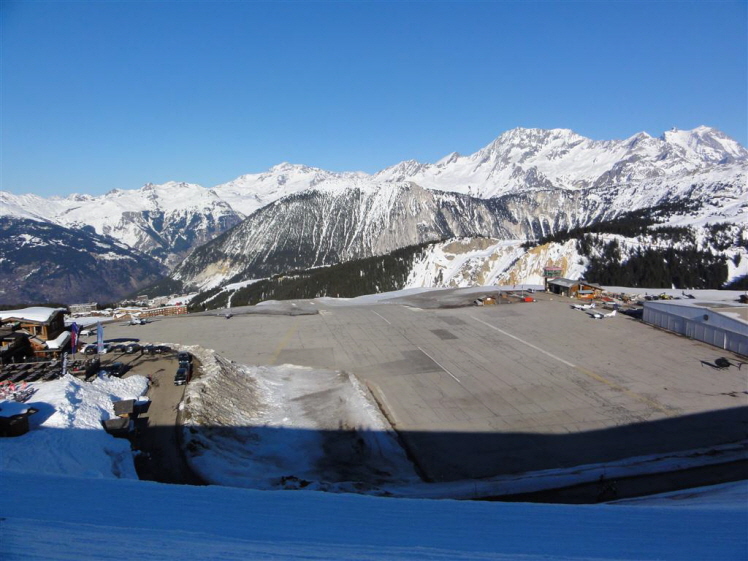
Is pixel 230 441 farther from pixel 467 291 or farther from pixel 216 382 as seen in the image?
pixel 467 291

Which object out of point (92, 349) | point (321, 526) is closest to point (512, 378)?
point (321, 526)

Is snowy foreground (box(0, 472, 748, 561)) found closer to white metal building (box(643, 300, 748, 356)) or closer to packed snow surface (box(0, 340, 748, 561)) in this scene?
packed snow surface (box(0, 340, 748, 561))

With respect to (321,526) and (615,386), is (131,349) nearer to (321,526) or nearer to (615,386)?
(321,526)

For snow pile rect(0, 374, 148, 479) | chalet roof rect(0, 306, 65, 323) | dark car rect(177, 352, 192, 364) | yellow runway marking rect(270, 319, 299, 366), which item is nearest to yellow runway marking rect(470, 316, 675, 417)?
yellow runway marking rect(270, 319, 299, 366)

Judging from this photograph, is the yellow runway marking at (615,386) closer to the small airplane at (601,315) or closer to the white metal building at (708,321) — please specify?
the small airplane at (601,315)

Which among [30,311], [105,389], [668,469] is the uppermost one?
[30,311]

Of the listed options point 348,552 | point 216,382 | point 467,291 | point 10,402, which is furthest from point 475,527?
point 467,291
